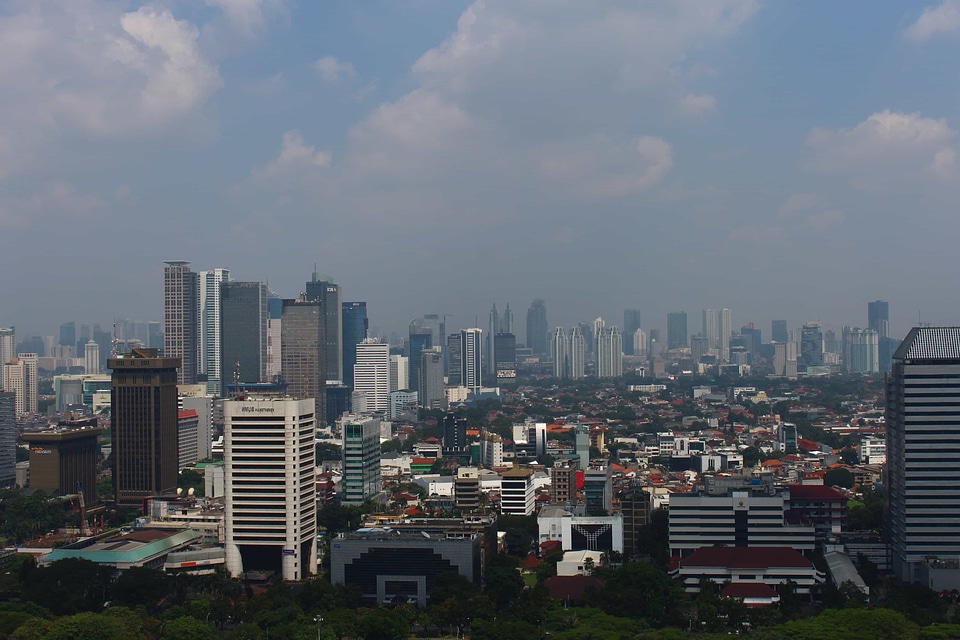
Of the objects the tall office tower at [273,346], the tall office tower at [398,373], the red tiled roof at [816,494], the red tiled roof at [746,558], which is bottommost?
the red tiled roof at [746,558]

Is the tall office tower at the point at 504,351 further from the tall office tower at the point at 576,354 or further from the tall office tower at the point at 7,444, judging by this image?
the tall office tower at the point at 7,444

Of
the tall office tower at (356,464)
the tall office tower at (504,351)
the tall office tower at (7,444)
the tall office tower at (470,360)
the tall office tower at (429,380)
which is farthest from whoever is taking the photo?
the tall office tower at (504,351)

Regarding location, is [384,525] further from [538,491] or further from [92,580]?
[538,491]

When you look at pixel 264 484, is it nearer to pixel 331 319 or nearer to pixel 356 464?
pixel 356 464

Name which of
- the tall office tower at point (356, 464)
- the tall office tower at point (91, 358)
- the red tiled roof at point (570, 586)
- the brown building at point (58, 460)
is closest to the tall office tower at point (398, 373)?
the tall office tower at point (91, 358)

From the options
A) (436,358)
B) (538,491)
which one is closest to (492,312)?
(436,358)

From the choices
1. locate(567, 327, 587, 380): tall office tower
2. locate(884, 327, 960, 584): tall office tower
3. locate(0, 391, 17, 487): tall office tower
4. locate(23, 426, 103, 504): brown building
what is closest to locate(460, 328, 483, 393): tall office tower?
locate(567, 327, 587, 380): tall office tower

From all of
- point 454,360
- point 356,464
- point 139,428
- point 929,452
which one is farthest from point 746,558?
point 454,360

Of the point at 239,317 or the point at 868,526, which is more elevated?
the point at 239,317
